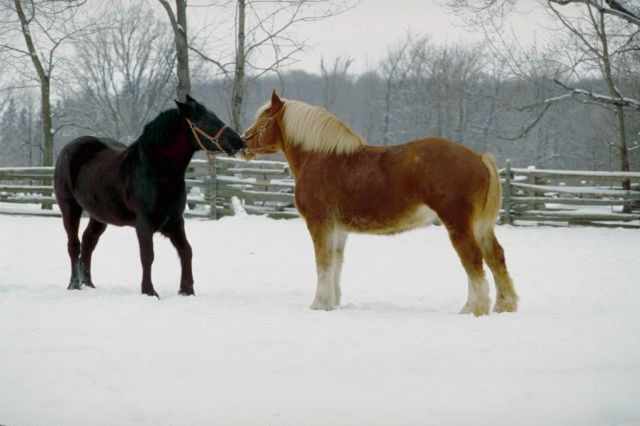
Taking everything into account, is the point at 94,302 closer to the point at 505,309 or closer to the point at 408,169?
the point at 408,169

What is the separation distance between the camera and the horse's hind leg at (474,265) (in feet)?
15.0

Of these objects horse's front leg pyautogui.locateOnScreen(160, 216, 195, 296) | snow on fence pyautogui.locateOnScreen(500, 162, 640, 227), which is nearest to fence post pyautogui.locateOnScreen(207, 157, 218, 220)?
snow on fence pyautogui.locateOnScreen(500, 162, 640, 227)

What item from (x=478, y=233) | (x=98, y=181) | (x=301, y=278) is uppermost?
(x=98, y=181)

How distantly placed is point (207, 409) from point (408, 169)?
281 centimetres

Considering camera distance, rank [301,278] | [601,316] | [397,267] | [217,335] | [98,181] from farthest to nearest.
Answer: [397,267] → [301,278] → [98,181] → [601,316] → [217,335]

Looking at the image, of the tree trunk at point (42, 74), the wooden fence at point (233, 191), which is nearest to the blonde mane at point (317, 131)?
the wooden fence at point (233, 191)

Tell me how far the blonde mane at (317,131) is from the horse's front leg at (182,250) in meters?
1.32

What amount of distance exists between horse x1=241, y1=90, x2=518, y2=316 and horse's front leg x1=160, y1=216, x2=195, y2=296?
3.97 ft

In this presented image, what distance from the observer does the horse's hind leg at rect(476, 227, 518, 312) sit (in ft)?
15.5

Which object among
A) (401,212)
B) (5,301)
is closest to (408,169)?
(401,212)

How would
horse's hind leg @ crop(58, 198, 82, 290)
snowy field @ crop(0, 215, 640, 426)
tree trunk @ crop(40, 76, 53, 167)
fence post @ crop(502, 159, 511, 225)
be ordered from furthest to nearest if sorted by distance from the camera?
tree trunk @ crop(40, 76, 53, 167) < fence post @ crop(502, 159, 511, 225) < horse's hind leg @ crop(58, 198, 82, 290) < snowy field @ crop(0, 215, 640, 426)

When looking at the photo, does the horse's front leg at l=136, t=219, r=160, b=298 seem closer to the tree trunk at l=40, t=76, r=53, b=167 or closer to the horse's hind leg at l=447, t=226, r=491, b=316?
the horse's hind leg at l=447, t=226, r=491, b=316

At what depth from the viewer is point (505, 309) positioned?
4.71 meters

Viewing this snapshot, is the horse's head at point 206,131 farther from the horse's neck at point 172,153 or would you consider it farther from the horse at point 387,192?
the horse at point 387,192
